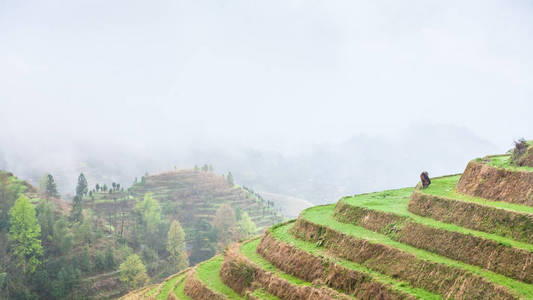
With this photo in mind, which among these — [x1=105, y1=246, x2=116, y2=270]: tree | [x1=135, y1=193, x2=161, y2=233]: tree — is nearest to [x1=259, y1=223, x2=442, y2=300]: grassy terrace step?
[x1=105, y1=246, x2=116, y2=270]: tree

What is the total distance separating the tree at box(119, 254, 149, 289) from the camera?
69625mm

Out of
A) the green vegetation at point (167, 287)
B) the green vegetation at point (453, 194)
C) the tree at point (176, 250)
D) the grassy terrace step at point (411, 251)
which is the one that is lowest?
the tree at point (176, 250)

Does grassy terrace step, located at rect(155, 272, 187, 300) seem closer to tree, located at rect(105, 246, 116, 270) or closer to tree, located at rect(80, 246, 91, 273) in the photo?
tree, located at rect(80, 246, 91, 273)

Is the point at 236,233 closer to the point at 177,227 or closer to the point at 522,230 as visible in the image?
the point at 177,227

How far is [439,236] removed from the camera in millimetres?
21359

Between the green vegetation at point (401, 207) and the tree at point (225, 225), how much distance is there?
2951 inches

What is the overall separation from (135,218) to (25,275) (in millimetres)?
38289

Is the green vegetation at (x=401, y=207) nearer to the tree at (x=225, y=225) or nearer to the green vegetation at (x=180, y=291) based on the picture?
the green vegetation at (x=180, y=291)

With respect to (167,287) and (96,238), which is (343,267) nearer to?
(167,287)

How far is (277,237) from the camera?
29125mm

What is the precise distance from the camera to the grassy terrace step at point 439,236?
17812 millimetres

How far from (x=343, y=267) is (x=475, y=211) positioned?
24.1 ft

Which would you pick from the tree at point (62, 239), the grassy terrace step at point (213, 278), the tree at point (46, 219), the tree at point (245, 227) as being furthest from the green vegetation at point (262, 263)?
the tree at point (245, 227)

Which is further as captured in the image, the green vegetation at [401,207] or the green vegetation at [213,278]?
the green vegetation at [213,278]
